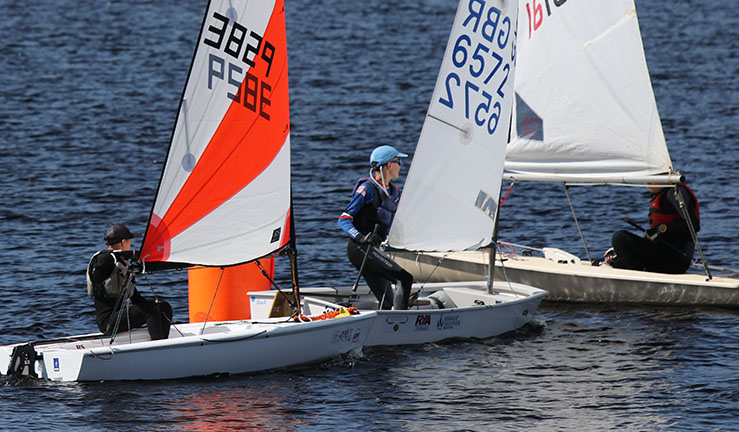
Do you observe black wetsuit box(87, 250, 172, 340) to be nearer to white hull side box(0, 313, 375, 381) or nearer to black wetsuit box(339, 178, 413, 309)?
white hull side box(0, 313, 375, 381)

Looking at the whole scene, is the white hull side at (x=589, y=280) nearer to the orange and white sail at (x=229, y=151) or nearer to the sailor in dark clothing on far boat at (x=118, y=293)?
the orange and white sail at (x=229, y=151)

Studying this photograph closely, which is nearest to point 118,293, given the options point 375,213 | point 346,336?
point 346,336

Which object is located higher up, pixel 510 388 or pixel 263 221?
pixel 263 221

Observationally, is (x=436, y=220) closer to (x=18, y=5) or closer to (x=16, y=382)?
(x=16, y=382)

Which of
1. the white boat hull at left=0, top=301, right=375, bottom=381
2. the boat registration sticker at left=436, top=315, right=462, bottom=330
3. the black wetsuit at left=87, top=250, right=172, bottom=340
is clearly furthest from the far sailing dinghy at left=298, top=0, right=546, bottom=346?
the black wetsuit at left=87, top=250, right=172, bottom=340

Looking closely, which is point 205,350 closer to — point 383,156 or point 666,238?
Answer: point 383,156

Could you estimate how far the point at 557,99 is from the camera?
16641mm

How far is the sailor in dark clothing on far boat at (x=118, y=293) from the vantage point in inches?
476

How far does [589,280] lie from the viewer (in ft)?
53.0

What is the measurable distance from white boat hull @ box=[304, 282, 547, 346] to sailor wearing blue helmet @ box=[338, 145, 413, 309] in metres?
A: 0.33

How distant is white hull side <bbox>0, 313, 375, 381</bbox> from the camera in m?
11.6

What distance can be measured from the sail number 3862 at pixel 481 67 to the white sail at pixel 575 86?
1.87 meters

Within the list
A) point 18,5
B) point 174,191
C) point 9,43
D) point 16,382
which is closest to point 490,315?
point 174,191

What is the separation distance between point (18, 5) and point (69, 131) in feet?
107
